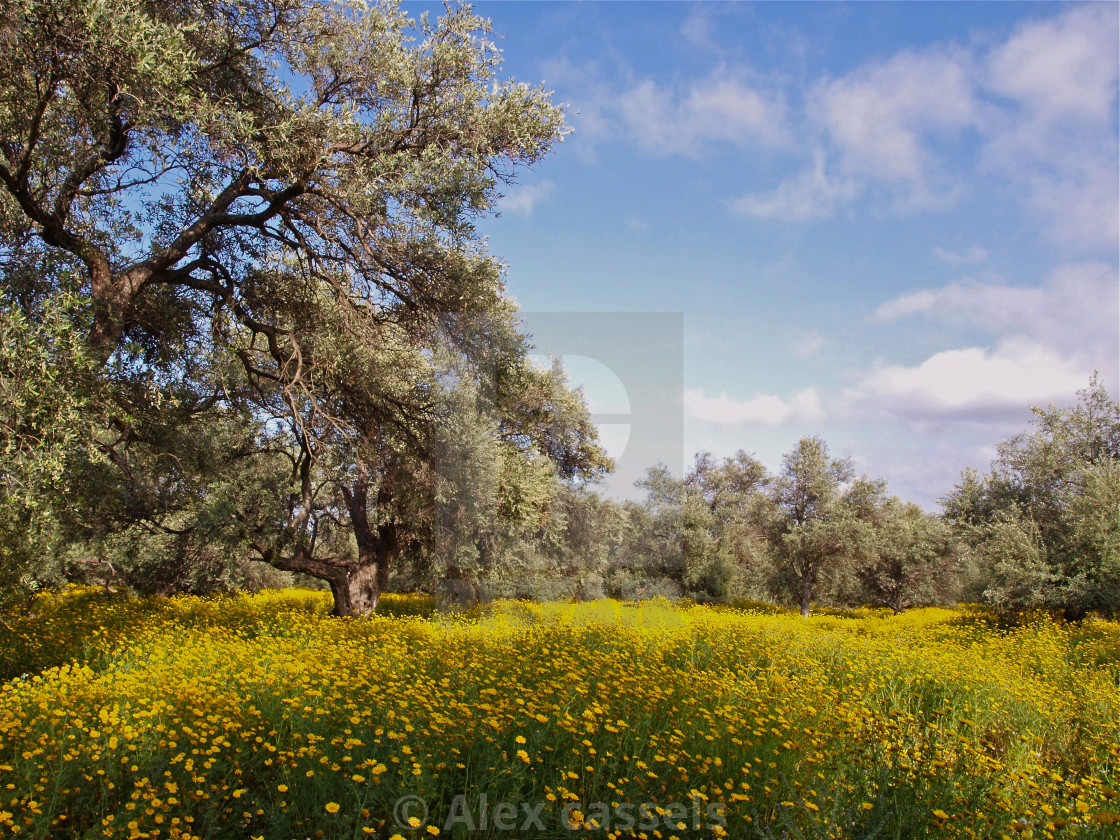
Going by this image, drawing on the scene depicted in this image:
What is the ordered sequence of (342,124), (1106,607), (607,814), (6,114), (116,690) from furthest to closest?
(1106,607)
(342,124)
(6,114)
(116,690)
(607,814)

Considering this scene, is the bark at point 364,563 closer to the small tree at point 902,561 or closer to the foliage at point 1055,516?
the foliage at point 1055,516

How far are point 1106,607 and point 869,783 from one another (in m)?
17.8

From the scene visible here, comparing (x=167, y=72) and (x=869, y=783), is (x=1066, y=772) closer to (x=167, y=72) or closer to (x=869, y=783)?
(x=869, y=783)

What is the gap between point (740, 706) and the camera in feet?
18.7

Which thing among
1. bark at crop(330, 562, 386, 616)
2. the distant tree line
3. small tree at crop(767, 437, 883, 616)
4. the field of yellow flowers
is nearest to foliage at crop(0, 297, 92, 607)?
the distant tree line

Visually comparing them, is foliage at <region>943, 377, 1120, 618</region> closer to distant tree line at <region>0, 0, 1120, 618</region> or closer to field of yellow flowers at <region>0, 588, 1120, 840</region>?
distant tree line at <region>0, 0, 1120, 618</region>

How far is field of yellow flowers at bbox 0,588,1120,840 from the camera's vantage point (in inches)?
147

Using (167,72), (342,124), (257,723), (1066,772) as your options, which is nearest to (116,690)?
(257,723)

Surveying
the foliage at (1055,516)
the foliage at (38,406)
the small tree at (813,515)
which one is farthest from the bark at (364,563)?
the small tree at (813,515)

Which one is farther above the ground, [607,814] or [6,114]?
[6,114]

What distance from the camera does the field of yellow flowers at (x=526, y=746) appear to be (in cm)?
373

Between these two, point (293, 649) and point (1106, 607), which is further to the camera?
point (1106, 607)

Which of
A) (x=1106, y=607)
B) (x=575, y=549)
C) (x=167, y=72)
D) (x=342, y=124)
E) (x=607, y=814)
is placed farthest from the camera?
(x=575, y=549)

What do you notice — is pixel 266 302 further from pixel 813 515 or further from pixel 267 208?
pixel 813 515
